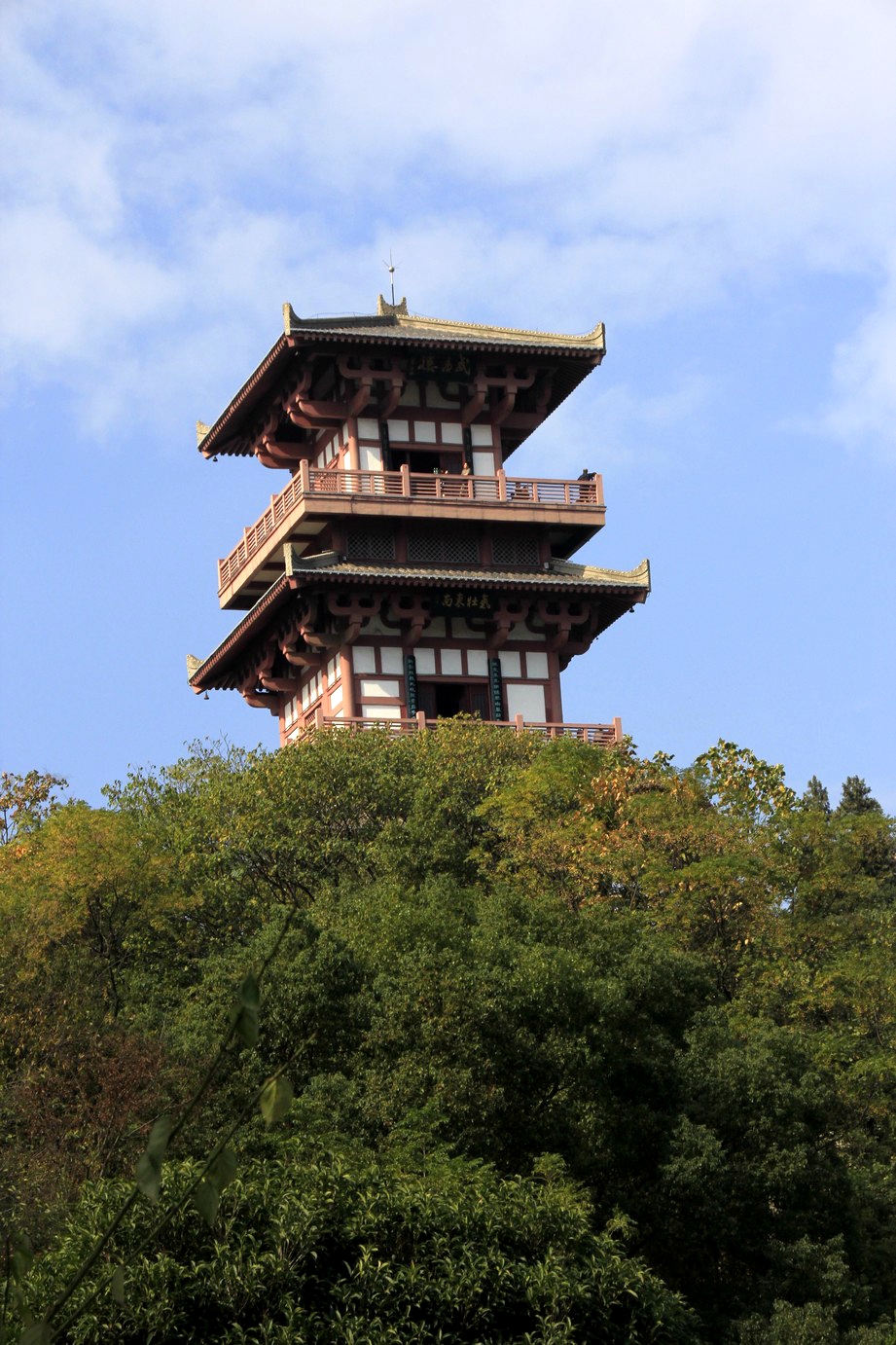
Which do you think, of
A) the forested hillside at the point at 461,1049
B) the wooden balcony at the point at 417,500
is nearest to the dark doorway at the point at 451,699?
the wooden balcony at the point at 417,500

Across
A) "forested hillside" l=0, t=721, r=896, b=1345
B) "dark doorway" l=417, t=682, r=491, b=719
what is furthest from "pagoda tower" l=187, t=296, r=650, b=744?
"forested hillside" l=0, t=721, r=896, b=1345

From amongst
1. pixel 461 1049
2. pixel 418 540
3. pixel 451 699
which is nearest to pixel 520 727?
pixel 451 699

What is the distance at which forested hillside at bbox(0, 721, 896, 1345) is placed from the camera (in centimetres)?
1783

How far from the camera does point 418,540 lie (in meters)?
45.6

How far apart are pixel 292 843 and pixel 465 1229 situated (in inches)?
597

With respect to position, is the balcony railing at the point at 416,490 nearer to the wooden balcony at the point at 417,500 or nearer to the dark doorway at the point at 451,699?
the wooden balcony at the point at 417,500

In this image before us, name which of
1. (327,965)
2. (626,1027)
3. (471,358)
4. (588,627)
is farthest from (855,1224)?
(471,358)

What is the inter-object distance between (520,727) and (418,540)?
6.07m

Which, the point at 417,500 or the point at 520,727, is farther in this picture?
the point at 417,500

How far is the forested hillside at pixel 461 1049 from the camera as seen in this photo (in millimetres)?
17828

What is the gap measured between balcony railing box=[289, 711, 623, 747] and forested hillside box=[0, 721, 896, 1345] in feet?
10.6

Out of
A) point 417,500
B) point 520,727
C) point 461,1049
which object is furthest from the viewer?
point 417,500

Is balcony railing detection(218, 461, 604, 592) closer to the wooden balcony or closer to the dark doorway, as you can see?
the wooden balcony

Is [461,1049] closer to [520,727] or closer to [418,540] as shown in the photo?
[520,727]
